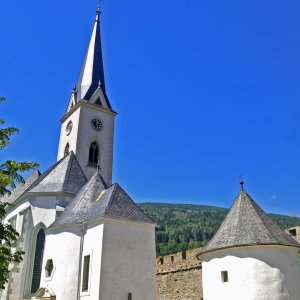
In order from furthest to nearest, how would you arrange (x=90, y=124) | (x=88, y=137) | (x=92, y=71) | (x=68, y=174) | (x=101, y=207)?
(x=92, y=71), (x=90, y=124), (x=88, y=137), (x=68, y=174), (x=101, y=207)

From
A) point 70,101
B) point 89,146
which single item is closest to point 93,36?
point 70,101

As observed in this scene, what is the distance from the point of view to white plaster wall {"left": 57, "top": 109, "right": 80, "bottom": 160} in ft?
116

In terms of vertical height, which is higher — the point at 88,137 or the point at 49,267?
the point at 88,137

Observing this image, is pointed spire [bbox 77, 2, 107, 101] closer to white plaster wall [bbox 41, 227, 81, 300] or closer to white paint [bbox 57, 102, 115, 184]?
white paint [bbox 57, 102, 115, 184]

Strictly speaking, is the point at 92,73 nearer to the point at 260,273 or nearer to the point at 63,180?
the point at 63,180

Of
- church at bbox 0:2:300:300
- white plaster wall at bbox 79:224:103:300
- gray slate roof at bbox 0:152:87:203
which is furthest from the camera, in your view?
gray slate roof at bbox 0:152:87:203

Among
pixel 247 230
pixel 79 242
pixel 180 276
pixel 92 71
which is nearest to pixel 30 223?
pixel 79 242

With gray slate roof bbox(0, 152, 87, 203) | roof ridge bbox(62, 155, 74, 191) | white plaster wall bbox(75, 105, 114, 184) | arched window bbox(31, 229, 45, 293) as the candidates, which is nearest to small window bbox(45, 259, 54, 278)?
arched window bbox(31, 229, 45, 293)

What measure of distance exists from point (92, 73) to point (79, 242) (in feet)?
78.8

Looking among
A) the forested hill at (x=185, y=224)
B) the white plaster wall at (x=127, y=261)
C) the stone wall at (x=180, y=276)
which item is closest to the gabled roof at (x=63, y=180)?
the white plaster wall at (x=127, y=261)

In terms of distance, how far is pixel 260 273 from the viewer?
16219 mm

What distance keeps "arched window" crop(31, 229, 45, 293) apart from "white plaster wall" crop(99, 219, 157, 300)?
22.2 feet

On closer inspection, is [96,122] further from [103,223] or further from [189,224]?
[189,224]

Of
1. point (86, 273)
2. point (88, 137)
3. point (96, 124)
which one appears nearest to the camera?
point (86, 273)
